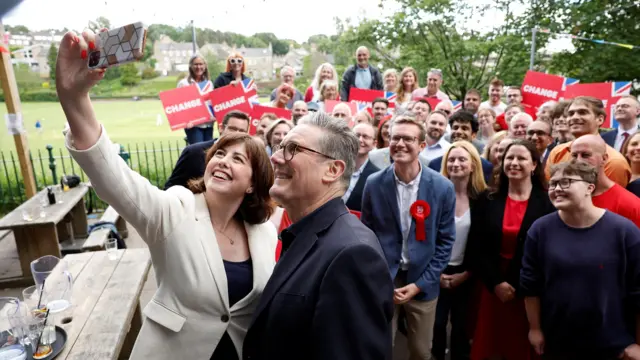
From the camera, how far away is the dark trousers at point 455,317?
133 inches

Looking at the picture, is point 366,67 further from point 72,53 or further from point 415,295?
point 72,53

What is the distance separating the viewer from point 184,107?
6.41 m

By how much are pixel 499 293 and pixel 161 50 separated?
7.15 meters

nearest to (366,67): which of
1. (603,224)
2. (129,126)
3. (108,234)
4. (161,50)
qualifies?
(161,50)

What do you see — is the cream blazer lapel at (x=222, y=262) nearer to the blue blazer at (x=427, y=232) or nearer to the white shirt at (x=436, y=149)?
the blue blazer at (x=427, y=232)

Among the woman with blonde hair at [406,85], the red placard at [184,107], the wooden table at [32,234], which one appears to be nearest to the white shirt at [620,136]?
the woman with blonde hair at [406,85]

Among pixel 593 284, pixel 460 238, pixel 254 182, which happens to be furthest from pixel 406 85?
pixel 254 182

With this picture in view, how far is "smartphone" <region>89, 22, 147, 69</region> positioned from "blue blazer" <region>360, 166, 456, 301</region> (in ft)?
7.34

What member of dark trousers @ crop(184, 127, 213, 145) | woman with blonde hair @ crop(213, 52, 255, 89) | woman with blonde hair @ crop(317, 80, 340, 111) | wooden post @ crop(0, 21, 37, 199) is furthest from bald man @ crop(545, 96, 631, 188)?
wooden post @ crop(0, 21, 37, 199)

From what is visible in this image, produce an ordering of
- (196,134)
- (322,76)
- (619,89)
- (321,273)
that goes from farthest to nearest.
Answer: (322,76) < (196,134) < (619,89) < (321,273)

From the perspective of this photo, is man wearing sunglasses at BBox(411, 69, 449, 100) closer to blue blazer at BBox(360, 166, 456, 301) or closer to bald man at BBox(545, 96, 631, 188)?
bald man at BBox(545, 96, 631, 188)

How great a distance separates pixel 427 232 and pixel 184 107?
4.68 meters

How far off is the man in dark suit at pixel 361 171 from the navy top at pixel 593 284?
155cm

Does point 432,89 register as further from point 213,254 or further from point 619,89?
point 213,254
